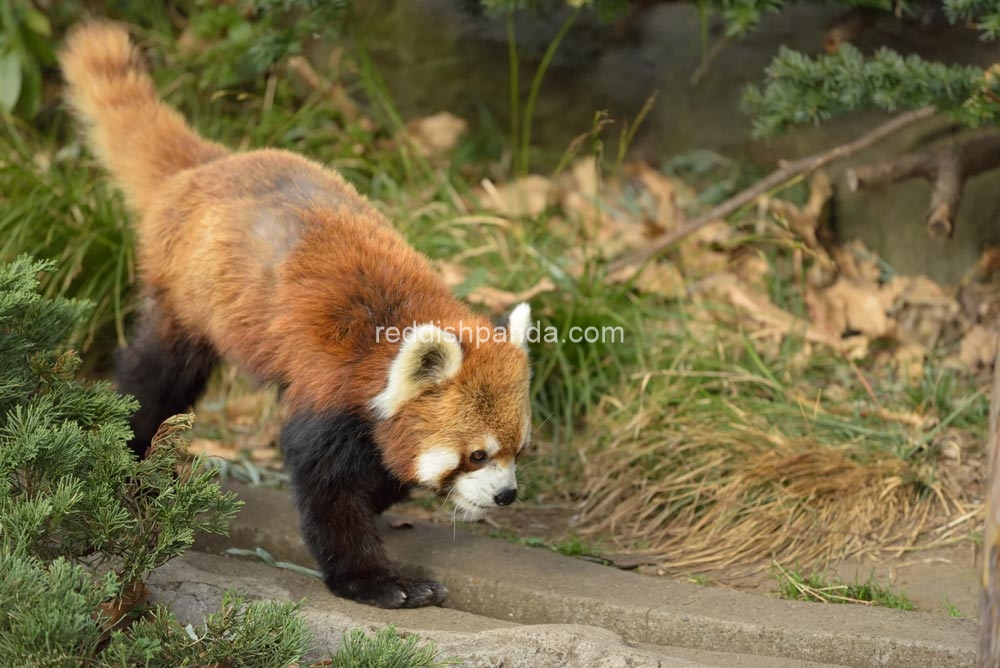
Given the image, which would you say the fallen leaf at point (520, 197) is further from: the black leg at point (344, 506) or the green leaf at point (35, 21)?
the green leaf at point (35, 21)

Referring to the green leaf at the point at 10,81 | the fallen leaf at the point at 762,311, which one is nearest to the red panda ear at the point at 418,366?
the fallen leaf at the point at 762,311

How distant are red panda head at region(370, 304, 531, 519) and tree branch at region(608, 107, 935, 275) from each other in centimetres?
186

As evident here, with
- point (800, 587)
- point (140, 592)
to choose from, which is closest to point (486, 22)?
point (800, 587)

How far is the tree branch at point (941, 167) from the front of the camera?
458 centimetres

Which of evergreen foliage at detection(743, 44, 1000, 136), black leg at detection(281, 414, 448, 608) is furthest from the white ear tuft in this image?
evergreen foliage at detection(743, 44, 1000, 136)

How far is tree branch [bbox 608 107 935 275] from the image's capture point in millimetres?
4895

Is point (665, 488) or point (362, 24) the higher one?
point (362, 24)

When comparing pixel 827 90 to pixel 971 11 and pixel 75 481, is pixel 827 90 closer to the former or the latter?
pixel 971 11

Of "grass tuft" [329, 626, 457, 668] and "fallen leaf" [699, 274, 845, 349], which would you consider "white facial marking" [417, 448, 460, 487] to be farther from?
"fallen leaf" [699, 274, 845, 349]

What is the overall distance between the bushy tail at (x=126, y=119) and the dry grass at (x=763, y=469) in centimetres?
210

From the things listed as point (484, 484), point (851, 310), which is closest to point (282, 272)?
point (484, 484)

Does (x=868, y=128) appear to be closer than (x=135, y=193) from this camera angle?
No

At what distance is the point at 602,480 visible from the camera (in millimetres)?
4434

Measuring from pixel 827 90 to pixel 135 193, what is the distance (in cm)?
272
